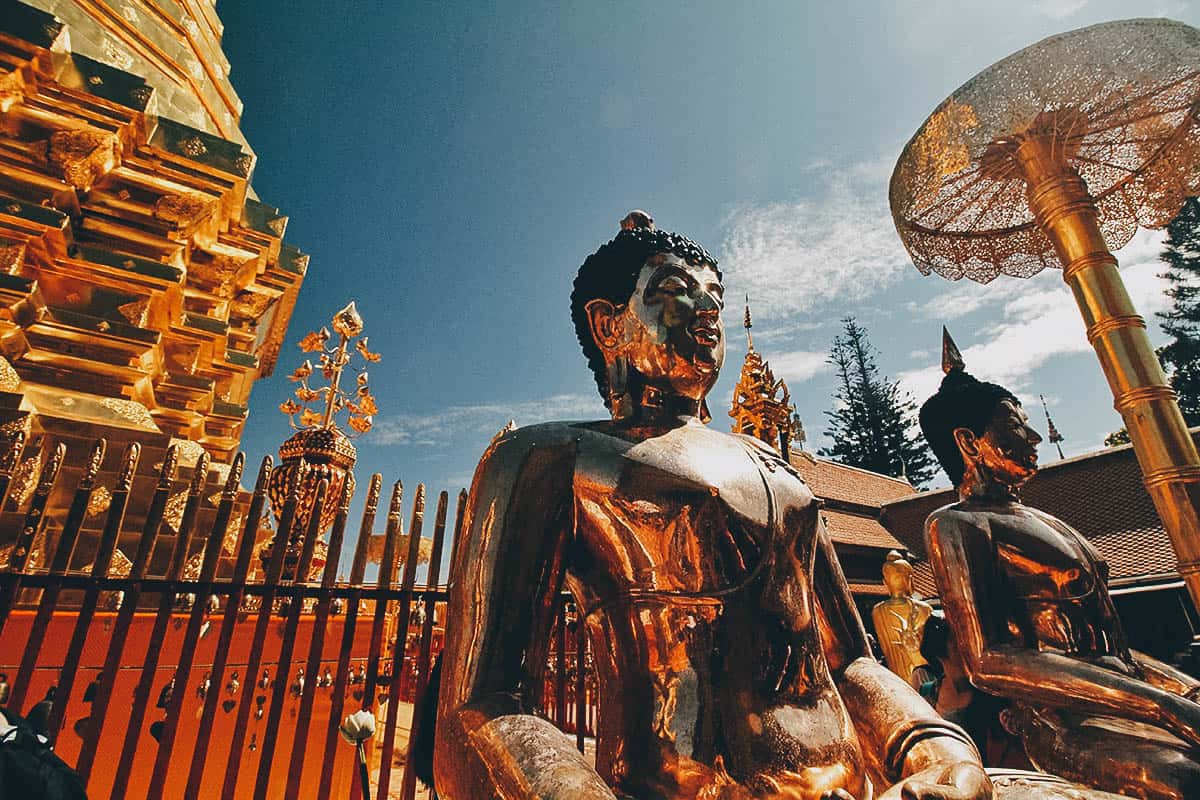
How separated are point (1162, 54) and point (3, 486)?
6.74 meters

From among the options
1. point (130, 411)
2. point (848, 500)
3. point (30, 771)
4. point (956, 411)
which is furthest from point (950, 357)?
point (848, 500)

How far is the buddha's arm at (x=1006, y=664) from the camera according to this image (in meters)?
2.04

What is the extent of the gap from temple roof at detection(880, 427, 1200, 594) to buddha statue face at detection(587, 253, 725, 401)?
906cm

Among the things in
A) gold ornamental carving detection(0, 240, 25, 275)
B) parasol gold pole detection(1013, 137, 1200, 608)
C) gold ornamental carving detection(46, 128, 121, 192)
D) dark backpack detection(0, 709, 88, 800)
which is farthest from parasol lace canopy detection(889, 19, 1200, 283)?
gold ornamental carving detection(46, 128, 121, 192)

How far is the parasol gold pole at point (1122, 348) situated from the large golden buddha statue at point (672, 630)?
8.70 ft

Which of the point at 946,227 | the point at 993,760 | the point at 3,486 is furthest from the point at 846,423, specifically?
the point at 3,486

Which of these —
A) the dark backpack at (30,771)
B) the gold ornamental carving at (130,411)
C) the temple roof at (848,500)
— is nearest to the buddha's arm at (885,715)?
the dark backpack at (30,771)

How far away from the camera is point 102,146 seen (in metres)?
6.95

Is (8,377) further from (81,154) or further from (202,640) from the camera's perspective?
(202,640)

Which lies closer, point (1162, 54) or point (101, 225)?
point (1162, 54)

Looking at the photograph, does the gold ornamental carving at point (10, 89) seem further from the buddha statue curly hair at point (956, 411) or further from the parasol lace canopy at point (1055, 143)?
the buddha statue curly hair at point (956, 411)

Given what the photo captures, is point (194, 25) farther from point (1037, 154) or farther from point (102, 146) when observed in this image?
point (1037, 154)

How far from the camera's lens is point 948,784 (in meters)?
1.19

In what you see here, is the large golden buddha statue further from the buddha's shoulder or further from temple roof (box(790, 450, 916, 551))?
temple roof (box(790, 450, 916, 551))
